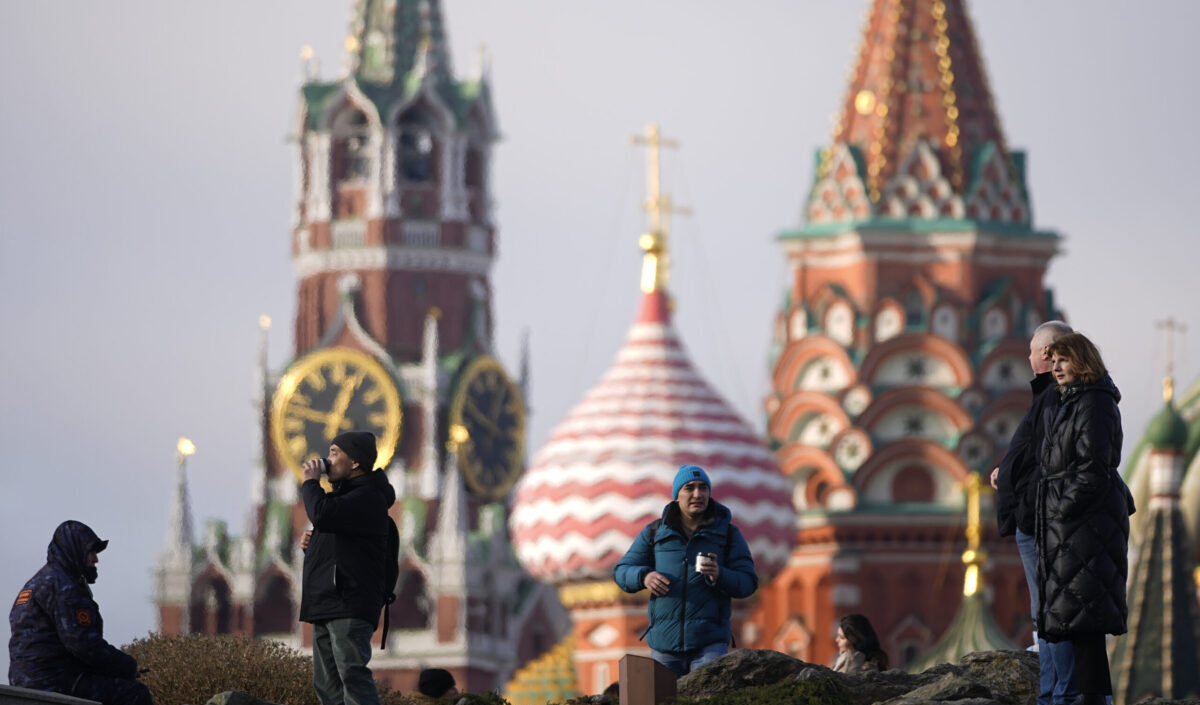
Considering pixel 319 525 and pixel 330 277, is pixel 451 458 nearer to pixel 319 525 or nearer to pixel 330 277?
pixel 330 277

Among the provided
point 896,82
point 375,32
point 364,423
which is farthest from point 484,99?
point 896,82

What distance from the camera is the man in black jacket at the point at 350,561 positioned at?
19719 millimetres

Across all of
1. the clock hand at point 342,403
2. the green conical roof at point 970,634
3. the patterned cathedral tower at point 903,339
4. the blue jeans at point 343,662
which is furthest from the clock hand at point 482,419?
the blue jeans at point 343,662

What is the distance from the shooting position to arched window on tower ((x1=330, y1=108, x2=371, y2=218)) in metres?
95.3

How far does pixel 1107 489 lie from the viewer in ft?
60.6

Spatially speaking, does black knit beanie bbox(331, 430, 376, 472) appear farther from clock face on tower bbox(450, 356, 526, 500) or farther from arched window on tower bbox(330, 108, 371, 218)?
arched window on tower bbox(330, 108, 371, 218)

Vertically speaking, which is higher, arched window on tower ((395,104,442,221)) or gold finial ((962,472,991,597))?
arched window on tower ((395,104,442,221))

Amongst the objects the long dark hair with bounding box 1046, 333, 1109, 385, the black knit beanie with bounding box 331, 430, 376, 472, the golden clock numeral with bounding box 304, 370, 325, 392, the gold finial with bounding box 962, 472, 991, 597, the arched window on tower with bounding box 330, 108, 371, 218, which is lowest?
the black knit beanie with bounding box 331, 430, 376, 472

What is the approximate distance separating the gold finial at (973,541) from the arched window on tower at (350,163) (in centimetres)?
2709

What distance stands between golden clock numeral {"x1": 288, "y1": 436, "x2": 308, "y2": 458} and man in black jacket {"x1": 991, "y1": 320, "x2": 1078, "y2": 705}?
243 feet

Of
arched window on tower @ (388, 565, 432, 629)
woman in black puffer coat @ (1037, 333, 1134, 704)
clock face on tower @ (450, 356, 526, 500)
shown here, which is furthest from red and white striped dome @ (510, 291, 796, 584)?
woman in black puffer coat @ (1037, 333, 1134, 704)

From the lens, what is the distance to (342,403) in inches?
3625

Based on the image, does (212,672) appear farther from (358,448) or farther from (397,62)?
(397,62)

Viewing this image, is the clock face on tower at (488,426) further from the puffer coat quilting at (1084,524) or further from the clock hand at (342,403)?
the puffer coat quilting at (1084,524)
